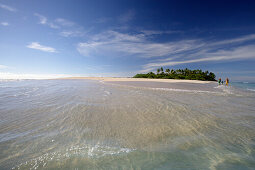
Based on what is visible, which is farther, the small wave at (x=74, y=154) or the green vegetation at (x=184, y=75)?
the green vegetation at (x=184, y=75)

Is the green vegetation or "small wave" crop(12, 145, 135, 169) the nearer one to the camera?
"small wave" crop(12, 145, 135, 169)

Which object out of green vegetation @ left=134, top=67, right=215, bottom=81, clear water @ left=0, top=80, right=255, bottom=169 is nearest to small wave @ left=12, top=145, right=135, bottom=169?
clear water @ left=0, top=80, right=255, bottom=169

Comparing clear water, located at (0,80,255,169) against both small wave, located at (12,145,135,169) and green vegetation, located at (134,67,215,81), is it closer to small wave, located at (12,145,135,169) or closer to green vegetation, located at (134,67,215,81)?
small wave, located at (12,145,135,169)

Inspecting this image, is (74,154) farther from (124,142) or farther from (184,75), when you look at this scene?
(184,75)

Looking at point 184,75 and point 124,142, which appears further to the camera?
point 184,75

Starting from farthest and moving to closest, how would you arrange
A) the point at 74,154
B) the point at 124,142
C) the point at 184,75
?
the point at 184,75, the point at 124,142, the point at 74,154

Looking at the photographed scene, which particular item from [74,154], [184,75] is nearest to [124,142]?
[74,154]

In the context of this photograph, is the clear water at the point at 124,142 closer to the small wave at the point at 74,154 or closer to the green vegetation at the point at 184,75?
the small wave at the point at 74,154

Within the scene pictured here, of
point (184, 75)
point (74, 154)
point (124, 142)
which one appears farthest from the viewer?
point (184, 75)

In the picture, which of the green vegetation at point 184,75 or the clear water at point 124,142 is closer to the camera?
the clear water at point 124,142

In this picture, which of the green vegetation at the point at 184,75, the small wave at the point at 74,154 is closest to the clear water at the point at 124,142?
the small wave at the point at 74,154

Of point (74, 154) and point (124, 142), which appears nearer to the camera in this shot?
point (74, 154)

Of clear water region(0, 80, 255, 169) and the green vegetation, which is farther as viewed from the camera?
the green vegetation

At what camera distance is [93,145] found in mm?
1836
